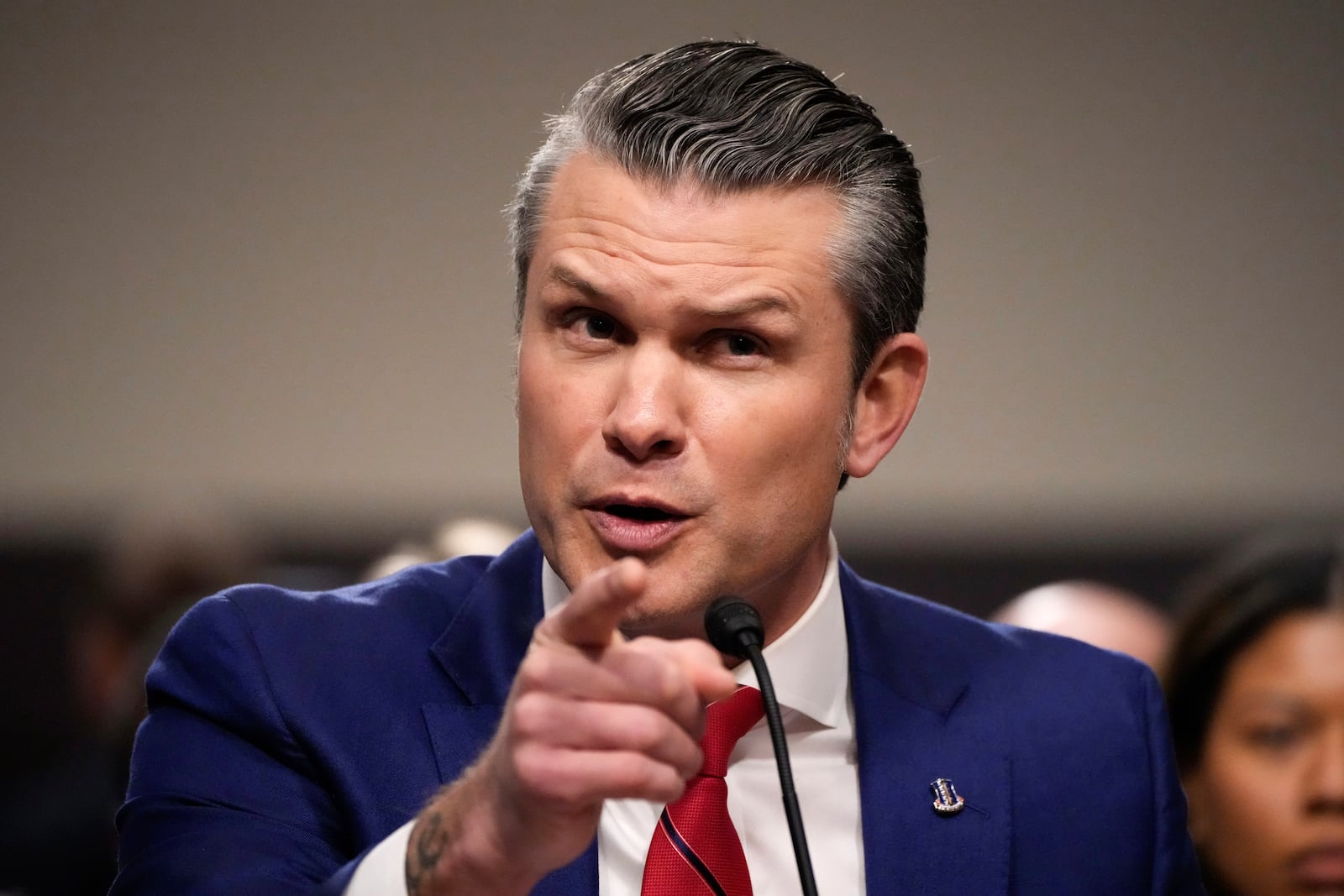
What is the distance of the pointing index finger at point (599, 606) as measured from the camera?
52.1 inches

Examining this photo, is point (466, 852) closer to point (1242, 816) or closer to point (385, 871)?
point (385, 871)

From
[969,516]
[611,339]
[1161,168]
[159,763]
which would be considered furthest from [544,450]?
[1161,168]

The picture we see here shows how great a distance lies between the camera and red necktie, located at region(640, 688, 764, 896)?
1.88 metres

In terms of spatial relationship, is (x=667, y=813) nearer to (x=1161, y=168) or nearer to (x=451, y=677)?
(x=451, y=677)

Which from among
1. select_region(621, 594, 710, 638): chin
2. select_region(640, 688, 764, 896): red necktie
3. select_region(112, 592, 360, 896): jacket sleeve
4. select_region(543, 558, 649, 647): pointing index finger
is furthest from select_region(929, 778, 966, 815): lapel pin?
select_region(543, 558, 649, 647): pointing index finger

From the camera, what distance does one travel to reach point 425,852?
1.57 m

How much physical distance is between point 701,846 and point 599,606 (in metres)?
0.65

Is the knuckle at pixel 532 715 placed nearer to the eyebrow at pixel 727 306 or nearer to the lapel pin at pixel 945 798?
the eyebrow at pixel 727 306

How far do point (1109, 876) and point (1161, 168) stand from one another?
3942 millimetres

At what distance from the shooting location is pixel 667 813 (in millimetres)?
1919

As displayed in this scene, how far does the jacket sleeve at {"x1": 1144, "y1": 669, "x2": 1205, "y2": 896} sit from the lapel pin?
0.34 meters

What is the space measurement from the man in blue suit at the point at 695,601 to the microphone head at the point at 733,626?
0.99 ft

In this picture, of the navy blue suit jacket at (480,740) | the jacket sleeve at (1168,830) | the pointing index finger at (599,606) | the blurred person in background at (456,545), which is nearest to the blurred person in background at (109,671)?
the blurred person in background at (456,545)

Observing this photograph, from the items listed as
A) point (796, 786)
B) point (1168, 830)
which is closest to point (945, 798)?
point (796, 786)
